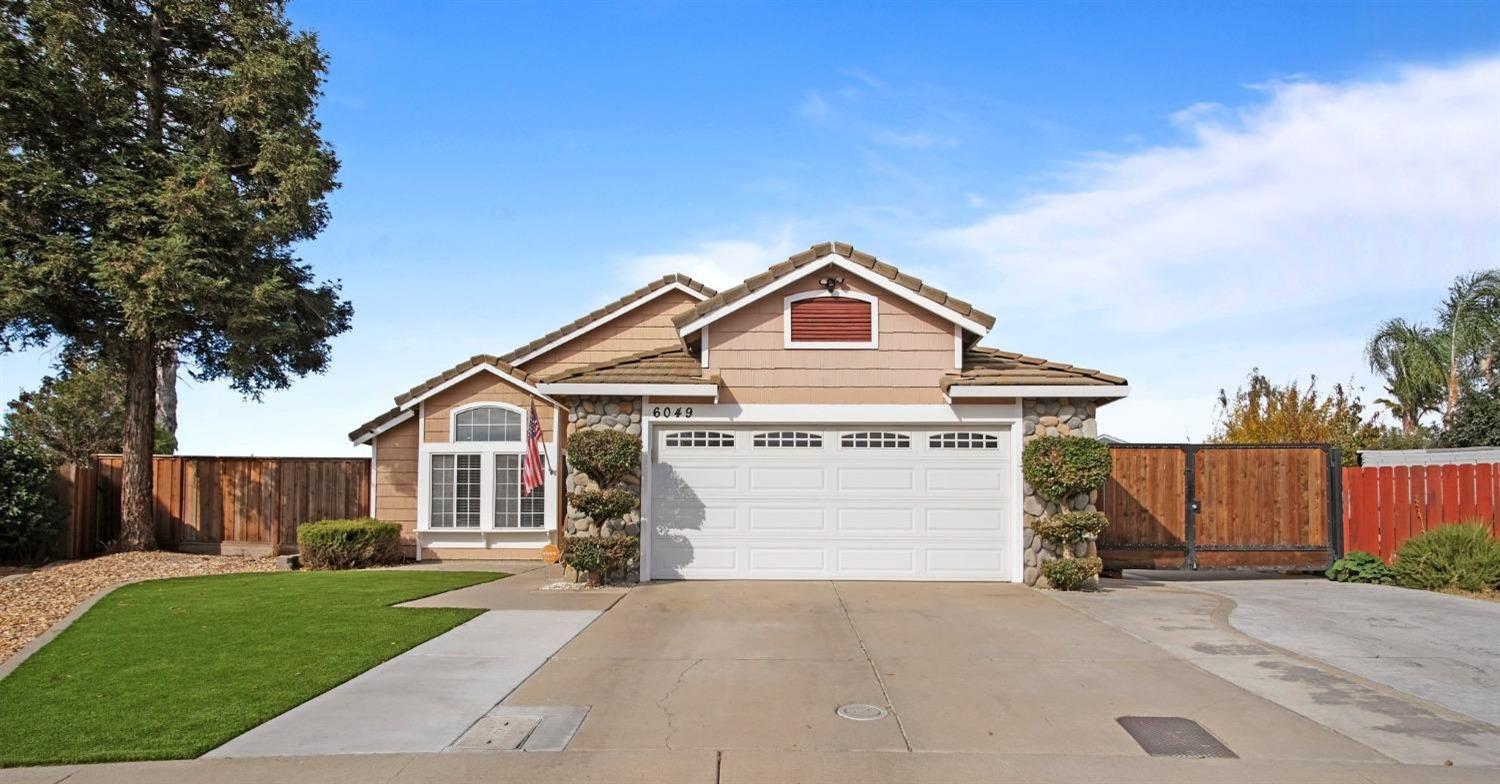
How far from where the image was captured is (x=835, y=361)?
14445 mm

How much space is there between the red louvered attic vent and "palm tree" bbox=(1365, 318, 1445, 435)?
27.6 m

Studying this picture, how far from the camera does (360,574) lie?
16250 mm

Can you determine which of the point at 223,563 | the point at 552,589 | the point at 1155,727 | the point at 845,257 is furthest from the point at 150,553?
the point at 1155,727

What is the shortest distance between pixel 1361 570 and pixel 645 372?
11875mm

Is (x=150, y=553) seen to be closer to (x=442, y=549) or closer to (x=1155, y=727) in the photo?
(x=442, y=549)

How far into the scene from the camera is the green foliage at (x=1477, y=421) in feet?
91.4

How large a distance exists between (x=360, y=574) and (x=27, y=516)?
21.7 feet

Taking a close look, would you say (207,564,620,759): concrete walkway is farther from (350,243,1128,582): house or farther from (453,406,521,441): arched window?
(453,406,521,441): arched window

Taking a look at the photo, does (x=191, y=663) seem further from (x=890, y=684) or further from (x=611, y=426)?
(x=611, y=426)

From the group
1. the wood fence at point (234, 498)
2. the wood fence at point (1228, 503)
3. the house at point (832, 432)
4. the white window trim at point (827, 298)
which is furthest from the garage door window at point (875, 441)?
the wood fence at point (234, 498)

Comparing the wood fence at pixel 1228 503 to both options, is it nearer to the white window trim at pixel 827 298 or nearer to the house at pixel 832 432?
the house at pixel 832 432

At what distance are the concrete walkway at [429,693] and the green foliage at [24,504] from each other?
1104cm

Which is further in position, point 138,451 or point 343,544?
point 138,451

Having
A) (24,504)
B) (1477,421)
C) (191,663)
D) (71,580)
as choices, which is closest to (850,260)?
(191,663)
